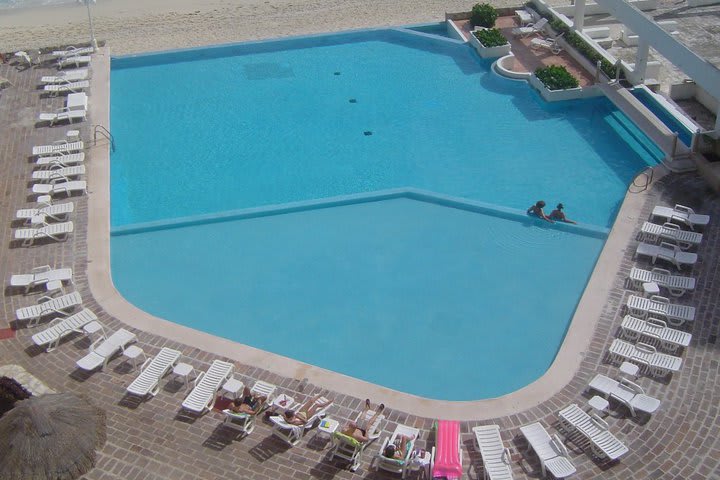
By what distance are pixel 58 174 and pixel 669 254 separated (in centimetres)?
1489

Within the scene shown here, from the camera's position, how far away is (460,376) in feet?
48.1

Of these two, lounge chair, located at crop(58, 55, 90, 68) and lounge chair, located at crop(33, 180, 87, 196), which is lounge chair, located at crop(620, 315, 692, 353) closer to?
lounge chair, located at crop(33, 180, 87, 196)

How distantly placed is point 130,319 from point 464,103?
1294cm

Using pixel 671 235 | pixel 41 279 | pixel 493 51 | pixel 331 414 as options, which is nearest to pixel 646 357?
pixel 671 235

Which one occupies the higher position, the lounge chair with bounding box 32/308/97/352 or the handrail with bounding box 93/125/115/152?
the handrail with bounding box 93/125/115/152

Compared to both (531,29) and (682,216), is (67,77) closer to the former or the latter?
(531,29)

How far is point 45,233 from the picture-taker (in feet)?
57.8

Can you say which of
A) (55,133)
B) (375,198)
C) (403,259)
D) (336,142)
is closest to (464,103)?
(336,142)

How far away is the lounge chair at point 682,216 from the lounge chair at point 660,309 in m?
2.80

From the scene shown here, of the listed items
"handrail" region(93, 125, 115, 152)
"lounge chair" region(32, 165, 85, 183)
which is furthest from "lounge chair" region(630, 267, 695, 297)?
"handrail" region(93, 125, 115, 152)

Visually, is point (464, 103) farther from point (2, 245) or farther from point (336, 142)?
point (2, 245)

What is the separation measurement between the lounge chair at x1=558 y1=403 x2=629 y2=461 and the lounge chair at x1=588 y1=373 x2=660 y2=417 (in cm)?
62

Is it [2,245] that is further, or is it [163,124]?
[163,124]

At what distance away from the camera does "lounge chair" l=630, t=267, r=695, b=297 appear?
15586mm
